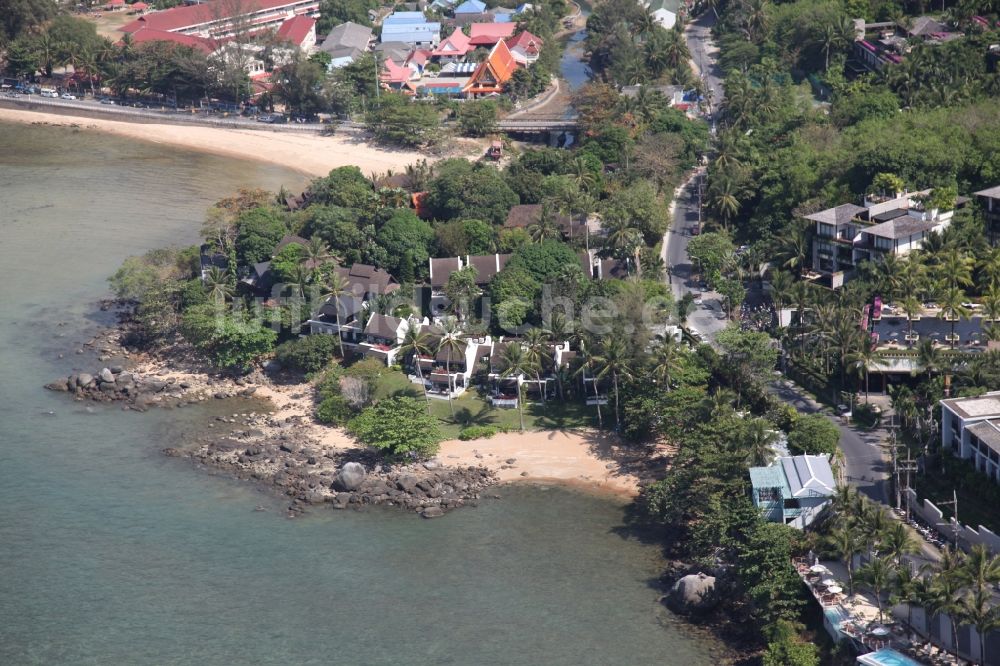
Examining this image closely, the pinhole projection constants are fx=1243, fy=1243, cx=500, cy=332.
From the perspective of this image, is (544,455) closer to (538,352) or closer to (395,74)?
(538,352)

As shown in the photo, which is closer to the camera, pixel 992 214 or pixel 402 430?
pixel 402 430

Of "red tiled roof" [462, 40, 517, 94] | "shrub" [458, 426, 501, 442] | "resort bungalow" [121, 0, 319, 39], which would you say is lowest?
"shrub" [458, 426, 501, 442]

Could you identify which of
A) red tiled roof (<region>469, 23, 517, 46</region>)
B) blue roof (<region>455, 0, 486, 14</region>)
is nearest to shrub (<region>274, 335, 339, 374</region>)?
red tiled roof (<region>469, 23, 517, 46</region>)

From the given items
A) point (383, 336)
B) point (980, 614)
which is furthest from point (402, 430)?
point (980, 614)

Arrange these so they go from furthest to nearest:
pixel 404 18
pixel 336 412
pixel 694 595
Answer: pixel 404 18, pixel 336 412, pixel 694 595

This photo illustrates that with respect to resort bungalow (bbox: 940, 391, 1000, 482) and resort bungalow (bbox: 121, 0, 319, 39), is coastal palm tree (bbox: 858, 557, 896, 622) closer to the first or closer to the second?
resort bungalow (bbox: 940, 391, 1000, 482)

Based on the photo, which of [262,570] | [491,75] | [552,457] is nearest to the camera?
[262,570]
